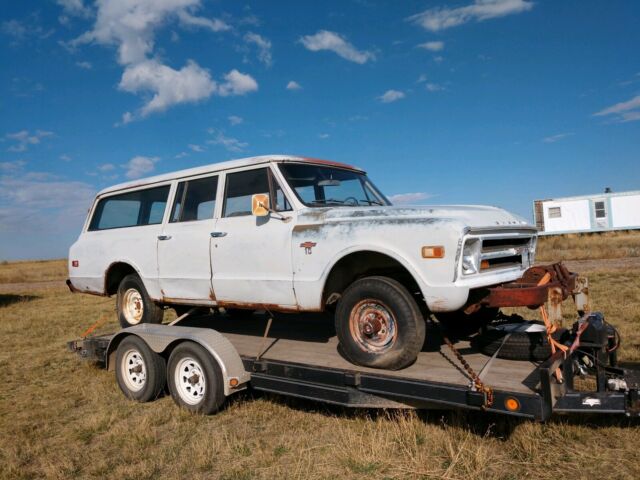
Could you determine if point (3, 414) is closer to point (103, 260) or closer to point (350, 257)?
point (103, 260)

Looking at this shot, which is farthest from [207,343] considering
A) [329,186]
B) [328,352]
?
[329,186]

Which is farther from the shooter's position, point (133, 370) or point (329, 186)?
point (133, 370)

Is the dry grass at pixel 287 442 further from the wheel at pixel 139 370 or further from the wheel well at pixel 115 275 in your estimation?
the wheel well at pixel 115 275

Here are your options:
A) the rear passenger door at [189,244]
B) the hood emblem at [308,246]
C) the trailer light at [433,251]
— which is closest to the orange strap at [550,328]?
the trailer light at [433,251]

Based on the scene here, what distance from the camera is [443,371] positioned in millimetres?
3898

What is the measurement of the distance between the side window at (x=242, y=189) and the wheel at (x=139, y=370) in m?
1.64

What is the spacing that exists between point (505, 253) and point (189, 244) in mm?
3234

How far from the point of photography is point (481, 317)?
5359 mm

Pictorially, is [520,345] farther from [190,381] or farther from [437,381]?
[190,381]

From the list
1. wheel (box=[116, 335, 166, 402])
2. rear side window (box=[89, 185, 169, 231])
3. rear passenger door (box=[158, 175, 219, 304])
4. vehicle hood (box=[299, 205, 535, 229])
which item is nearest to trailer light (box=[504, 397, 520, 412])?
vehicle hood (box=[299, 205, 535, 229])

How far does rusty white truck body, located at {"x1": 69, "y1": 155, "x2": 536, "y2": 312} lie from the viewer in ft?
12.7

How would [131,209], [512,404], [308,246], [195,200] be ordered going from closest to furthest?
[512,404], [308,246], [195,200], [131,209]

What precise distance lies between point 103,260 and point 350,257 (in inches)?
147

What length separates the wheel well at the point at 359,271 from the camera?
4.48m
